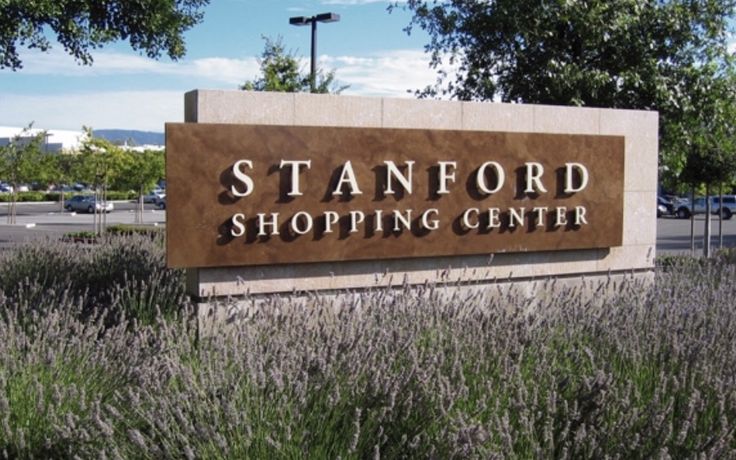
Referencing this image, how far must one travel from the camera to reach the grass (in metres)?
3.24

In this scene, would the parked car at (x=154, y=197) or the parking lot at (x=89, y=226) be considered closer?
the parking lot at (x=89, y=226)

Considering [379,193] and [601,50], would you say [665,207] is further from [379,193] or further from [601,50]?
[379,193]

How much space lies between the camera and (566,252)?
7.87 metres

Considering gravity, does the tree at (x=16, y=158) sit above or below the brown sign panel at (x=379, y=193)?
above

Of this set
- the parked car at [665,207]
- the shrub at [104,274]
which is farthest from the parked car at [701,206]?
the shrub at [104,274]

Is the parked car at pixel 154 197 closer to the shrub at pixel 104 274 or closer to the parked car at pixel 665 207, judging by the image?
the parked car at pixel 665 207

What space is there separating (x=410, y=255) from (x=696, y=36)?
8.76 meters

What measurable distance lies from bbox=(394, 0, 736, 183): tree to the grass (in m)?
8.17

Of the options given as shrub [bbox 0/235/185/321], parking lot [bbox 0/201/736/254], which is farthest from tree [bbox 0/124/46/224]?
shrub [bbox 0/235/185/321]

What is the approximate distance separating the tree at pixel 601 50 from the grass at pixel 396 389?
817 cm

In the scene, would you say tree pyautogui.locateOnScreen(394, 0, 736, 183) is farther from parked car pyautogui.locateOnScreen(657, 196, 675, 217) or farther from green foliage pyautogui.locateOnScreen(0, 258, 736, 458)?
parked car pyautogui.locateOnScreen(657, 196, 675, 217)

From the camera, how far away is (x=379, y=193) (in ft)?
22.1

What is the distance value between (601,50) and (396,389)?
1100cm

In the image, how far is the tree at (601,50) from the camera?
12766 mm
